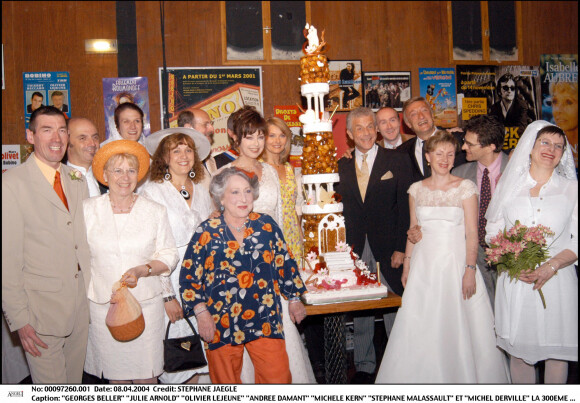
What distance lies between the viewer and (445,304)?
3688mm

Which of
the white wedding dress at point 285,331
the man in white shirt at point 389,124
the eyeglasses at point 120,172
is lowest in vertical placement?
the white wedding dress at point 285,331

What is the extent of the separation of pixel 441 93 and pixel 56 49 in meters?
5.08

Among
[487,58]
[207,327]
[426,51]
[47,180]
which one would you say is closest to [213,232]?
[207,327]

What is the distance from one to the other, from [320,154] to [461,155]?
5.42 feet

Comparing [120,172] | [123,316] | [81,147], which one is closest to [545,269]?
[123,316]

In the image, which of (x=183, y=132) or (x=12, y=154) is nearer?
(x=183, y=132)

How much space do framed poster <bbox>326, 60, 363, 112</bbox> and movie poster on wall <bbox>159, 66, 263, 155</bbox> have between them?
0.99 m

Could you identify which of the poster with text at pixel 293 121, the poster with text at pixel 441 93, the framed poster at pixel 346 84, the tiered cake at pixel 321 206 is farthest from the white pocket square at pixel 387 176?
the poster with text at pixel 441 93

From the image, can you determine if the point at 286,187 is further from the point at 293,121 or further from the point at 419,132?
the point at 293,121

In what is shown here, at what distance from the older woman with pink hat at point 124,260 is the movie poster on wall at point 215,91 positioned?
3.22m

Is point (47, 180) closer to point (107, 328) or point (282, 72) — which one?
point (107, 328)

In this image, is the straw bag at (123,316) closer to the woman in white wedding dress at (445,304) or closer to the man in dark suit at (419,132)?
the woman in white wedding dress at (445,304)

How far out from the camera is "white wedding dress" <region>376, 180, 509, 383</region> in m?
3.62

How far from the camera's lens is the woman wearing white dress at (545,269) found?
3326mm
